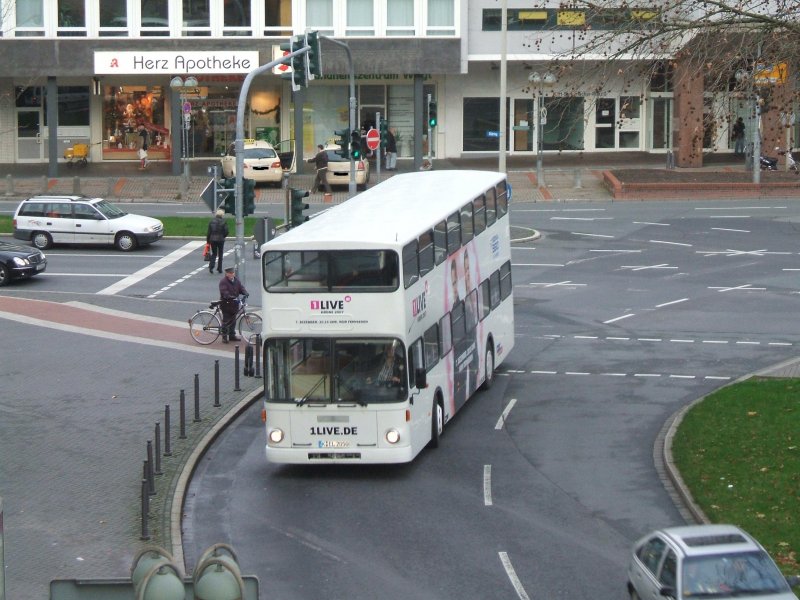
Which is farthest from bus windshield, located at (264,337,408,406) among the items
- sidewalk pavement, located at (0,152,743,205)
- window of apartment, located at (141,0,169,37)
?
window of apartment, located at (141,0,169,37)

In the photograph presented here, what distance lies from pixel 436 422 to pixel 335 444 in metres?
2.22

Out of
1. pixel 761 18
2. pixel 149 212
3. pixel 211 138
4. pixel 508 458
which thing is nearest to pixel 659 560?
pixel 508 458

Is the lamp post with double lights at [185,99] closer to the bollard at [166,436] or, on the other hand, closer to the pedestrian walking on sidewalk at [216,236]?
the pedestrian walking on sidewalk at [216,236]

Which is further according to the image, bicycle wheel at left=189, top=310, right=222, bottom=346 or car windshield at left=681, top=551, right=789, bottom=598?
bicycle wheel at left=189, top=310, right=222, bottom=346

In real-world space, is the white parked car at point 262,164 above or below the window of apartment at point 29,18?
below

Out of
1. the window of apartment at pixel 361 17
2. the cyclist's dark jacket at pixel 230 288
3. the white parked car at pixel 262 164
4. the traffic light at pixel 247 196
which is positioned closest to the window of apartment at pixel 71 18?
the white parked car at pixel 262 164

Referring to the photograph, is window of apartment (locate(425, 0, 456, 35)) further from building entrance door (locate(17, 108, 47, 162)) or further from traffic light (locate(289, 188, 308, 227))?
traffic light (locate(289, 188, 308, 227))

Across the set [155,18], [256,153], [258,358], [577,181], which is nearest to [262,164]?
[256,153]

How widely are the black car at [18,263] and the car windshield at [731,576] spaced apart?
25874 millimetres

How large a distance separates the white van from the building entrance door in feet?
74.1

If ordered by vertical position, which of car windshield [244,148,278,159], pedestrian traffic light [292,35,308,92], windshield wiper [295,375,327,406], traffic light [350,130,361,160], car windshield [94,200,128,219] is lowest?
windshield wiper [295,375,327,406]

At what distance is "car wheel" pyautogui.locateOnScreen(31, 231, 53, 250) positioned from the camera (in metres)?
39.9

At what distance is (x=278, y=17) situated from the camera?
189ft

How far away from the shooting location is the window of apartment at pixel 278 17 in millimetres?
57156
